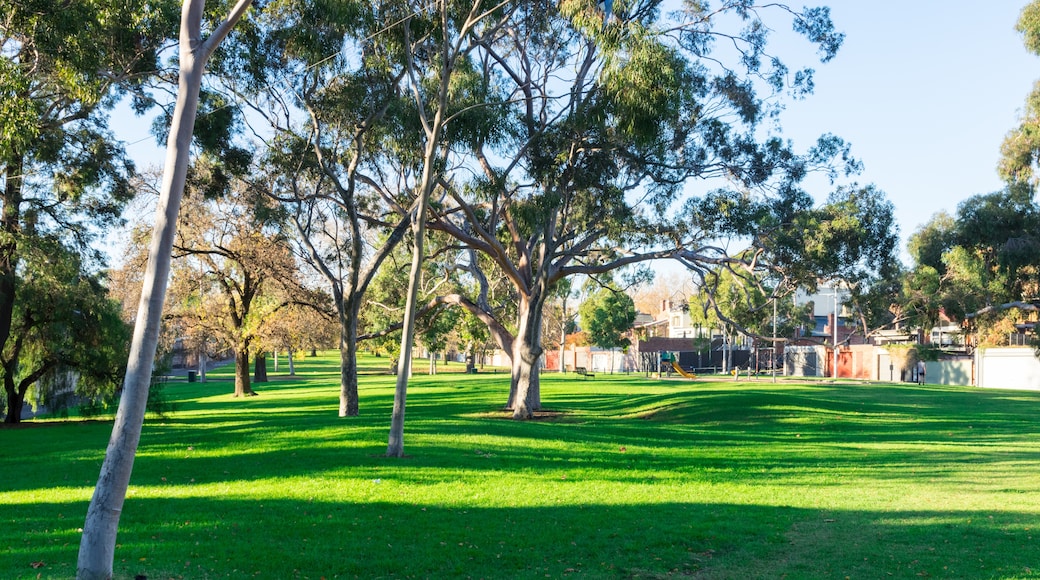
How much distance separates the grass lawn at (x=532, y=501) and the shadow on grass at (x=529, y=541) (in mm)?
37

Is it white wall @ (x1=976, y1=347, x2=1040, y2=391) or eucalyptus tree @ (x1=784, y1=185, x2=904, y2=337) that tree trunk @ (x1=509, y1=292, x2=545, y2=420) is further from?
white wall @ (x1=976, y1=347, x2=1040, y2=391)

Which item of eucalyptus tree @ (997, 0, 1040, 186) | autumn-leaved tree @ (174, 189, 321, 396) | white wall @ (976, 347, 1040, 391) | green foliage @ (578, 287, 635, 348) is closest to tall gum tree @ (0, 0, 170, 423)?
autumn-leaved tree @ (174, 189, 321, 396)

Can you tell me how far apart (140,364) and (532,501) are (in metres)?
6.15

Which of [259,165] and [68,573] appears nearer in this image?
[68,573]

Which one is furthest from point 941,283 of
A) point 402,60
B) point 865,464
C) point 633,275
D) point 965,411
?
point 402,60

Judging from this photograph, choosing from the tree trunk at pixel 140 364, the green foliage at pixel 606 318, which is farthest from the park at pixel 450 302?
the green foliage at pixel 606 318

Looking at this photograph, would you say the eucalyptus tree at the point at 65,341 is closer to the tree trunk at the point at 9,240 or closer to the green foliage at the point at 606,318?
the tree trunk at the point at 9,240

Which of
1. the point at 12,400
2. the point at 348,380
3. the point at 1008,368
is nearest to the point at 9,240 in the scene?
the point at 12,400

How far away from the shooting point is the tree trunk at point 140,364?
21.2ft

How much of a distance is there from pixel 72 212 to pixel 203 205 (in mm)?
9094

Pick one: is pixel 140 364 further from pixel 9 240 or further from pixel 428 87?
pixel 9 240

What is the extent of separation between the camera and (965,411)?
95.7 feet

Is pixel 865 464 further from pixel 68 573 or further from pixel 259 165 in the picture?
pixel 259 165

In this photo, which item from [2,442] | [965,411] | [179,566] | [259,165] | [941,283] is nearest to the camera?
[179,566]
